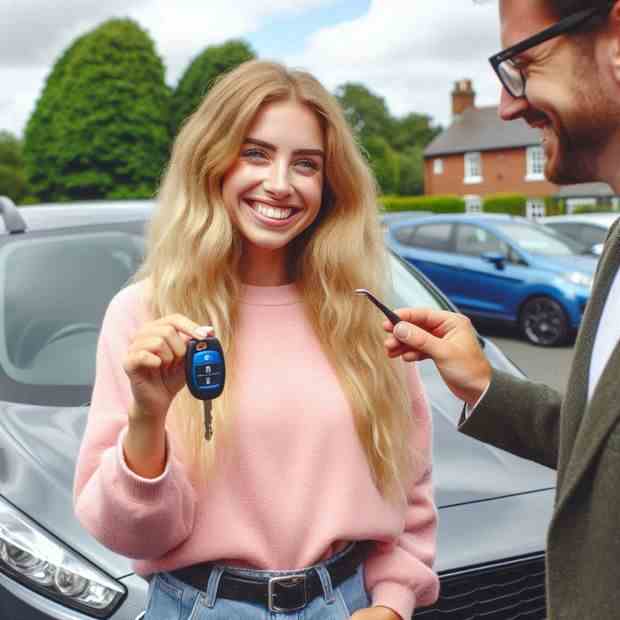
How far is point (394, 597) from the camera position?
1.87 meters

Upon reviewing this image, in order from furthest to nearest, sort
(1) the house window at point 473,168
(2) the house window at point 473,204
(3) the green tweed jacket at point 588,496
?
(1) the house window at point 473,168
(2) the house window at point 473,204
(3) the green tweed jacket at point 588,496

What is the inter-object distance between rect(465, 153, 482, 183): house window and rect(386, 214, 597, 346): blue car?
1610 inches

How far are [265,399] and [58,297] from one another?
187 centimetres

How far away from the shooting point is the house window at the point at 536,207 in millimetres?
39312

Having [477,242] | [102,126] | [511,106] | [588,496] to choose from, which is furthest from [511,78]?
[102,126]

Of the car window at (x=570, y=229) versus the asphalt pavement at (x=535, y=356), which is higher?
the car window at (x=570, y=229)

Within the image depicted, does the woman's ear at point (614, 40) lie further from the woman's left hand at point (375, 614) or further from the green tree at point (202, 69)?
the green tree at point (202, 69)

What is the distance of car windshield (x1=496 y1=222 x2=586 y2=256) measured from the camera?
10461 mm

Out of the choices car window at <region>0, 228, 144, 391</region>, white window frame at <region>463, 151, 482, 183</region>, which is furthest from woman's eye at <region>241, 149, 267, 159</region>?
white window frame at <region>463, 151, 482, 183</region>

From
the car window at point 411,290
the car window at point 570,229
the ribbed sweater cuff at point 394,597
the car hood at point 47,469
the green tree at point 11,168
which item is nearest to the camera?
the ribbed sweater cuff at point 394,597

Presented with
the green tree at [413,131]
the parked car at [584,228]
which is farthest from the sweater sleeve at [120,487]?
the green tree at [413,131]

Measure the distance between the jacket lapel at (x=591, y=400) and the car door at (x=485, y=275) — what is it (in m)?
9.10

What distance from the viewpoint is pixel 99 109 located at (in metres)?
39.0

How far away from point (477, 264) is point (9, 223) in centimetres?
766
